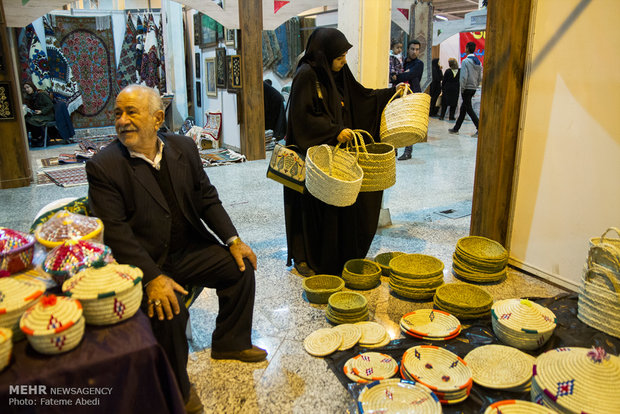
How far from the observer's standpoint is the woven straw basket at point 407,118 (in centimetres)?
269

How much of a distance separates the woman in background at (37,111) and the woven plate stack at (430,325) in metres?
8.00

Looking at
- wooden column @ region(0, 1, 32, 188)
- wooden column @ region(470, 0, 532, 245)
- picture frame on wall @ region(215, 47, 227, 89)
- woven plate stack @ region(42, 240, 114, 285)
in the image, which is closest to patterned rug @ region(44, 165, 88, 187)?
wooden column @ region(0, 1, 32, 188)

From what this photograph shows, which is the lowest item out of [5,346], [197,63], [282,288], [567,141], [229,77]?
[282,288]

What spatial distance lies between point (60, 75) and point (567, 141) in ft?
30.8

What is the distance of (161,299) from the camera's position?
1.61 meters

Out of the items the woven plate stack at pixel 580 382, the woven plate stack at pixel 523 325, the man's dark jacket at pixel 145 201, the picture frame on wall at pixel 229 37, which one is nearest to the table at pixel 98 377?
the man's dark jacket at pixel 145 201

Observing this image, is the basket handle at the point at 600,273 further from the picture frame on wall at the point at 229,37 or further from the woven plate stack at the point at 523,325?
the picture frame on wall at the point at 229,37

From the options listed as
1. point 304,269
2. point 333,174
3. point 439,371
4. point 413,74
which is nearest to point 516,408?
point 439,371

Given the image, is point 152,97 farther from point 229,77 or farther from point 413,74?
point 413,74

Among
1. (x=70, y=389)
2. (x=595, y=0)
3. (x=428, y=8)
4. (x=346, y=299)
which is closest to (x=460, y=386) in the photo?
(x=346, y=299)

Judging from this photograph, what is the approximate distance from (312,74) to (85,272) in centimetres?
187

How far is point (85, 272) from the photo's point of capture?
→ 1.27 m

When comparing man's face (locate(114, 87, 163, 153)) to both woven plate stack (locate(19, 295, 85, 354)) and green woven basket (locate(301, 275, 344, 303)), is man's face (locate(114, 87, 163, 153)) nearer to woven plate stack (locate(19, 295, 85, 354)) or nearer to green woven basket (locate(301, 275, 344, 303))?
woven plate stack (locate(19, 295, 85, 354))

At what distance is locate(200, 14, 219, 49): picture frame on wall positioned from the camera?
7.79 metres
